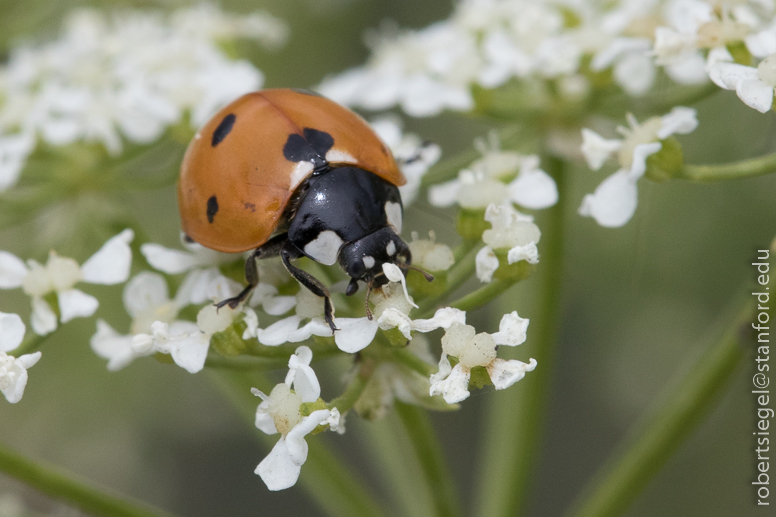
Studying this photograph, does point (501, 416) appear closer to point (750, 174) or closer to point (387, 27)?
point (750, 174)

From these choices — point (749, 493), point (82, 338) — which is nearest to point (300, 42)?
point (82, 338)

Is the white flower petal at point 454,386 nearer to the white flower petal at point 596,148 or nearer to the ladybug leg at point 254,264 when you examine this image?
the ladybug leg at point 254,264

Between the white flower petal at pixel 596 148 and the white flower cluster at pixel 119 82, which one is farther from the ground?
the white flower petal at pixel 596 148

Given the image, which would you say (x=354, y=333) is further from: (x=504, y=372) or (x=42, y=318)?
(x=42, y=318)

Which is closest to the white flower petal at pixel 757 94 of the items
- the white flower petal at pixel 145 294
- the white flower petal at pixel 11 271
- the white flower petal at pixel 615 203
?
A: the white flower petal at pixel 615 203

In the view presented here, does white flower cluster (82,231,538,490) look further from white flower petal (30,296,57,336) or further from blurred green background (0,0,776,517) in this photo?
blurred green background (0,0,776,517)

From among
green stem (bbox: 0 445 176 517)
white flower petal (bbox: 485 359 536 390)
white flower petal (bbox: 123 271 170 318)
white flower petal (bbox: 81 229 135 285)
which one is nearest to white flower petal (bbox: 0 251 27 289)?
white flower petal (bbox: 81 229 135 285)

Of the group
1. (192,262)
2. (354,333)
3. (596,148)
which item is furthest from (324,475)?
(596,148)
